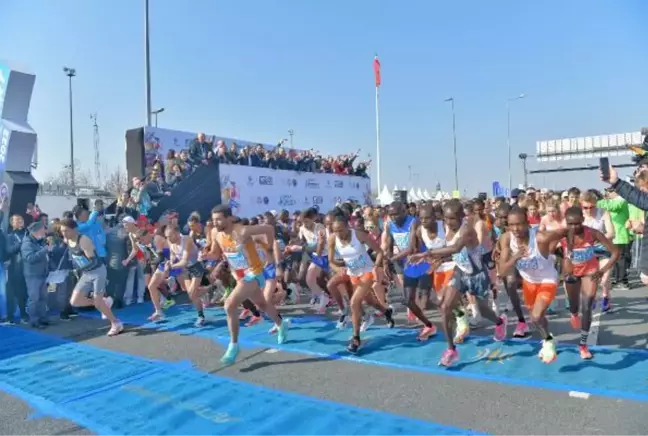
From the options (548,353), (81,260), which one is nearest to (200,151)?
(81,260)

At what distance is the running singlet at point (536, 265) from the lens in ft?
17.0

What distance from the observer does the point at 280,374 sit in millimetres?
5461

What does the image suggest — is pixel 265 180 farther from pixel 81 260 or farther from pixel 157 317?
pixel 81 260

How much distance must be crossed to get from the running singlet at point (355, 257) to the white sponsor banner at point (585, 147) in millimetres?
41997

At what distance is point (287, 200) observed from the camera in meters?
16.8

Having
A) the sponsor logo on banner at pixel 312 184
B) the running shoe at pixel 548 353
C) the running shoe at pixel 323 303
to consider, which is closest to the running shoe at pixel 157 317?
the running shoe at pixel 323 303

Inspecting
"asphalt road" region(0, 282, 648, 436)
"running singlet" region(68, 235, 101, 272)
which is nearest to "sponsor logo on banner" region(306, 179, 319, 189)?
"running singlet" region(68, 235, 101, 272)

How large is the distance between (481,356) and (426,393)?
4.20ft

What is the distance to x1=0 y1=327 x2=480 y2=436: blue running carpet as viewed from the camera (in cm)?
407

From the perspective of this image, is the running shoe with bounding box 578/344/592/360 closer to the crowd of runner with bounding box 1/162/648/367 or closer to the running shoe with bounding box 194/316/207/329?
the crowd of runner with bounding box 1/162/648/367

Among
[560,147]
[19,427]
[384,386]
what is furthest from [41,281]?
[560,147]

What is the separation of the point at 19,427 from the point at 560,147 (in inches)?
1873

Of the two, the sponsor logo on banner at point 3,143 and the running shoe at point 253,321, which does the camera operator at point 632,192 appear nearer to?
the running shoe at point 253,321

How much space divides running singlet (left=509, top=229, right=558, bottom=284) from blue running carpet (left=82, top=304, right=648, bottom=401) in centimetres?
93
